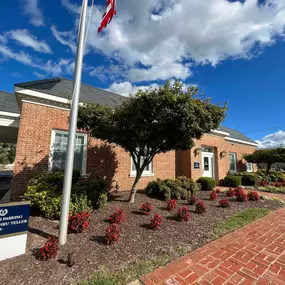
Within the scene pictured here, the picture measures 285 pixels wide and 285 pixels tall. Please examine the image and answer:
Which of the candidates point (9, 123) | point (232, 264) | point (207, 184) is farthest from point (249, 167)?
point (9, 123)

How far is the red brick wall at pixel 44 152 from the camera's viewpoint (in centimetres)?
682

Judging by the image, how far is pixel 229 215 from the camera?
5.73 meters

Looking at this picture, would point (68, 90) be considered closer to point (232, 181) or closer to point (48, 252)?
point (48, 252)

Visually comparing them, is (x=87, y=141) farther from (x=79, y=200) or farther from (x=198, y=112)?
(x=198, y=112)

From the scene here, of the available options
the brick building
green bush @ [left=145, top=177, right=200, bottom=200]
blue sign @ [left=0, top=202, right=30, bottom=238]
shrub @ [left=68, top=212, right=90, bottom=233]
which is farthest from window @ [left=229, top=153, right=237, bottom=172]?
blue sign @ [left=0, top=202, right=30, bottom=238]

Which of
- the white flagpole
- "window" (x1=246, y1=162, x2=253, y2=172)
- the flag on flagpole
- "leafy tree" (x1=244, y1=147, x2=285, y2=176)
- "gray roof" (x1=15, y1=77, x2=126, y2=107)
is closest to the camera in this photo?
the white flagpole

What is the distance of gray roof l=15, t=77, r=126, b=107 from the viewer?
25.8ft

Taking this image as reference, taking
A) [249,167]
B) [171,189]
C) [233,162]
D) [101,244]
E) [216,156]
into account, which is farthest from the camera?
[249,167]

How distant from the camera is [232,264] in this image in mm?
3000

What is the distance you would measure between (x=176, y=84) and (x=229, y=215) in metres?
4.73

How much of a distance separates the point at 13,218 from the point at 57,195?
2143 millimetres

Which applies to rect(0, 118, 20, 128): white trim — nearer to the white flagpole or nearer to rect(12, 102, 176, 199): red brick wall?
rect(12, 102, 176, 199): red brick wall

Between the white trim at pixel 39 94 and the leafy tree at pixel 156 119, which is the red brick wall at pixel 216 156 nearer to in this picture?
the leafy tree at pixel 156 119

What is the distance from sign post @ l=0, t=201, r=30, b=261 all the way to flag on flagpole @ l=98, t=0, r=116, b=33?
4.51 meters
